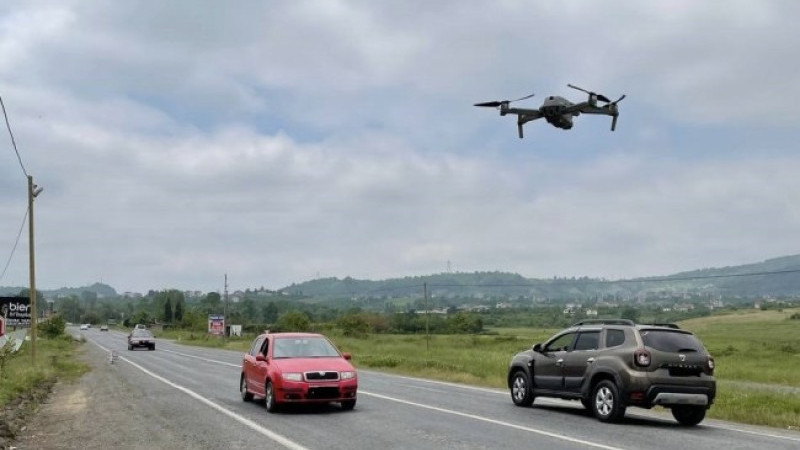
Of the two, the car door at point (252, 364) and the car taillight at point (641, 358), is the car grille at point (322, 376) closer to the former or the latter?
the car door at point (252, 364)

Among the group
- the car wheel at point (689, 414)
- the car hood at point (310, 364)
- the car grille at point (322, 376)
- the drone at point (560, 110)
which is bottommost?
the car wheel at point (689, 414)

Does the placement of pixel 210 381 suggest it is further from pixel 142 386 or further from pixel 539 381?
pixel 539 381

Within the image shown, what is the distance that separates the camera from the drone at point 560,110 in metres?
15.1

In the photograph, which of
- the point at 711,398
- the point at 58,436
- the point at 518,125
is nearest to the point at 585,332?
the point at 711,398

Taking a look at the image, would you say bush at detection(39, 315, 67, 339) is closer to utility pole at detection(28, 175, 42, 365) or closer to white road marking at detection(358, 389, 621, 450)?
utility pole at detection(28, 175, 42, 365)

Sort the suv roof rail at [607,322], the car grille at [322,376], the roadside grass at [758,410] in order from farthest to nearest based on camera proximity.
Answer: the roadside grass at [758,410]
the car grille at [322,376]
the suv roof rail at [607,322]

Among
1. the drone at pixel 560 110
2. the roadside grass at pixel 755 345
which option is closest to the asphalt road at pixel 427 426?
the drone at pixel 560 110

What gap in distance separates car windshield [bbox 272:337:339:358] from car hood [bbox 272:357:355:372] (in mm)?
326

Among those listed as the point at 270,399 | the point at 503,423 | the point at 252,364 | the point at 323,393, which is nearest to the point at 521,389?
the point at 503,423

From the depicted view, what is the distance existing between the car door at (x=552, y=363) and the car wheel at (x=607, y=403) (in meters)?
1.21

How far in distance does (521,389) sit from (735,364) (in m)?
37.8

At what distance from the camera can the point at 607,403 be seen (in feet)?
46.9

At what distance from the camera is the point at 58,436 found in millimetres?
13344

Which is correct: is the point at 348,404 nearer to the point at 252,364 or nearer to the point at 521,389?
the point at 252,364
